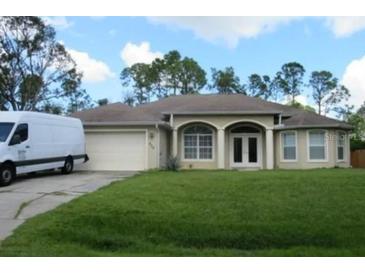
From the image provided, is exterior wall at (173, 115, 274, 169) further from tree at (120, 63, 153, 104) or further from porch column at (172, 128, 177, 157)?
tree at (120, 63, 153, 104)

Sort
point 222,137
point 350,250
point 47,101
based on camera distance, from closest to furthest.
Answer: point 350,250
point 222,137
point 47,101

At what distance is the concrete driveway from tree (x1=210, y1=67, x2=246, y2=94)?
4217 centimetres

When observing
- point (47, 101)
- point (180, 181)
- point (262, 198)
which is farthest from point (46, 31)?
point (262, 198)

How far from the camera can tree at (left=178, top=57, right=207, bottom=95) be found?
55.5 metres

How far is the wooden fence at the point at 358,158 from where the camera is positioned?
2940 centimetres

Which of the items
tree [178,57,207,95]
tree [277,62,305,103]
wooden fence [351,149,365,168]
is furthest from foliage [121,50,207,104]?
wooden fence [351,149,365,168]

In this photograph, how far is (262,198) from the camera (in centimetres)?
1179

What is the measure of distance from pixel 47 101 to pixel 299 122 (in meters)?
26.7

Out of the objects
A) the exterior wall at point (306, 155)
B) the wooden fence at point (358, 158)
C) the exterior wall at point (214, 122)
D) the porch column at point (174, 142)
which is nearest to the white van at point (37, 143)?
the porch column at point (174, 142)

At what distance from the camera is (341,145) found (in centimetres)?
2573

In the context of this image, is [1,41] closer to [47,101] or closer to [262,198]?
[47,101]

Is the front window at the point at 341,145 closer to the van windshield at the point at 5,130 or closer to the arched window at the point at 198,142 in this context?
the arched window at the point at 198,142

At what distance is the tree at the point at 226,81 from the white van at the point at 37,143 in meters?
38.2

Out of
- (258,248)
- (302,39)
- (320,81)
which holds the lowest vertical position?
(258,248)
